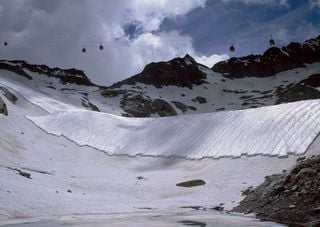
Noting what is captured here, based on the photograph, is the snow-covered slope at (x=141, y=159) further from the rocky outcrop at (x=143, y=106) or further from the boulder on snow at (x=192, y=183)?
the rocky outcrop at (x=143, y=106)

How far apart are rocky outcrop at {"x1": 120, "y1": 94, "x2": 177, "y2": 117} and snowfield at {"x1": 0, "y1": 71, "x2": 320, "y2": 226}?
264 feet

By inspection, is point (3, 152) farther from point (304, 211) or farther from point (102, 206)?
point (304, 211)

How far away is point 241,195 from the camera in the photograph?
2878cm

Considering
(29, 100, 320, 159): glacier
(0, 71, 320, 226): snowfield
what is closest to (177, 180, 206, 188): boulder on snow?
(0, 71, 320, 226): snowfield

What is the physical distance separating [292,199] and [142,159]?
33.5 metres

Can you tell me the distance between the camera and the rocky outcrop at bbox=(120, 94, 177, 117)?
157 metres

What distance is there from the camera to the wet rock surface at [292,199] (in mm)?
18406

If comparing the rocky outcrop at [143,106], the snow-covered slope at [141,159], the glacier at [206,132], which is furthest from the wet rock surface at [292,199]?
the rocky outcrop at [143,106]

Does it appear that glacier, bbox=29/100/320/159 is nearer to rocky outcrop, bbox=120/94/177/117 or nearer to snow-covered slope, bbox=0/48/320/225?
snow-covered slope, bbox=0/48/320/225

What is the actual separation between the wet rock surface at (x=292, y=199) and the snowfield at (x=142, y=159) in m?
3.02

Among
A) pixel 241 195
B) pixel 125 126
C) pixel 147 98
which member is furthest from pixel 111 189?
pixel 147 98

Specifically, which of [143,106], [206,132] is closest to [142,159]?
[206,132]

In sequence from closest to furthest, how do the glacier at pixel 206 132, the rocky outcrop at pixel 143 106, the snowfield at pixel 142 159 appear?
the snowfield at pixel 142 159, the glacier at pixel 206 132, the rocky outcrop at pixel 143 106

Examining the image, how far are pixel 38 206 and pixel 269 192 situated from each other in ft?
41.2
